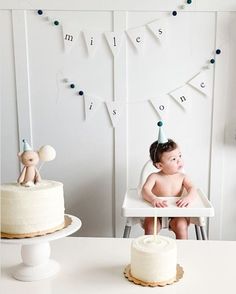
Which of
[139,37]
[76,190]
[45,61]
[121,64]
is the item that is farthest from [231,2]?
[76,190]

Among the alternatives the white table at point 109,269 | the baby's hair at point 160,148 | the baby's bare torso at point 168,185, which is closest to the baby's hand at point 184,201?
the baby's bare torso at point 168,185

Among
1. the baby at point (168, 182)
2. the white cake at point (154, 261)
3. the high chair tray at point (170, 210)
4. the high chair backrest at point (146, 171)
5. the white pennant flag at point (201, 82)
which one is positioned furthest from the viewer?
the white pennant flag at point (201, 82)

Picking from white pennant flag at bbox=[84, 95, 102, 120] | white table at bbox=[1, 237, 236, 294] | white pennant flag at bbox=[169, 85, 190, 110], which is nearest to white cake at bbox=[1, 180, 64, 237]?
white table at bbox=[1, 237, 236, 294]

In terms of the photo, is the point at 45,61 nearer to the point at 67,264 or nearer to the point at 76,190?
the point at 76,190

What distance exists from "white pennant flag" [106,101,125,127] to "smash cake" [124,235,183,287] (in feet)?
3.60

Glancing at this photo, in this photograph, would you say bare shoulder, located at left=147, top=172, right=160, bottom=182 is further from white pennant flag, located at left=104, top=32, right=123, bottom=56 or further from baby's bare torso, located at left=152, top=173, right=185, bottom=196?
white pennant flag, located at left=104, top=32, right=123, bottom=56

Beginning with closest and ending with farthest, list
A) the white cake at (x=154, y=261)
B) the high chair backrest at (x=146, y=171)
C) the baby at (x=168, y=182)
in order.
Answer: the white cake at (x=154, y=261) < the baby at (x=168, y=182) < the high chair backrest at (x=146, y=171)

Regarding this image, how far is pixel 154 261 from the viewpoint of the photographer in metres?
0.95

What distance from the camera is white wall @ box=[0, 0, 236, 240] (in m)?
1.93

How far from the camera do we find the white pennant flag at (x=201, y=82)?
1964mm

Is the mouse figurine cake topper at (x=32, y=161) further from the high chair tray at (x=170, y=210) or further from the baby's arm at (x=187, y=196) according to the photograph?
the baby's arm at (x=187, y=196)

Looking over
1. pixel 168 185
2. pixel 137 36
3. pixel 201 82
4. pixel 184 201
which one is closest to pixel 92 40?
pixel 137 36

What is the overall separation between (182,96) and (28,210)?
49.2 inches

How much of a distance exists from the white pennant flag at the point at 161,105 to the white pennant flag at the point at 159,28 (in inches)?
12.4
